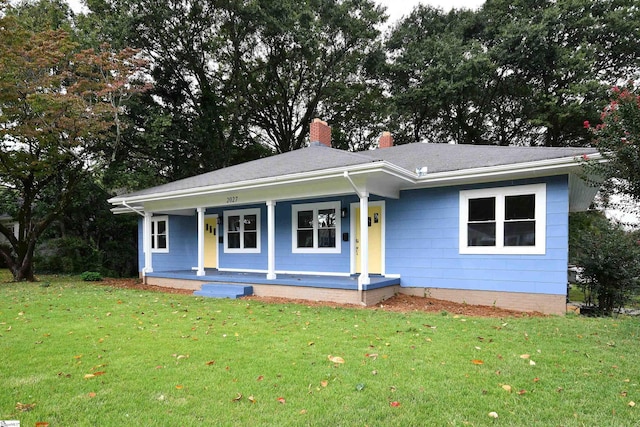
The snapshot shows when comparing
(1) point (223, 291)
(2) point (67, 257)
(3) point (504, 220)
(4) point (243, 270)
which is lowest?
(2) point (67, 257)

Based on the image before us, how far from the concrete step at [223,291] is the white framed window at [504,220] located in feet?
17.1

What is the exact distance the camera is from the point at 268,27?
55.0 feet

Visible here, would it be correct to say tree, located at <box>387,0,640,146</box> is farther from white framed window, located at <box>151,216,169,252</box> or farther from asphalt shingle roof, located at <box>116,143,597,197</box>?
white framed window, located at <box>151,216,169,252</box>

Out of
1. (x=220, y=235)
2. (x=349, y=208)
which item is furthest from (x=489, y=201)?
(x=220, y=235)

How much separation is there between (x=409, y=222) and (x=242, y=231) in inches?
216

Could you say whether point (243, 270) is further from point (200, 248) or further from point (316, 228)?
point (316, 228)

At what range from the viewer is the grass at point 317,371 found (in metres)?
2.83

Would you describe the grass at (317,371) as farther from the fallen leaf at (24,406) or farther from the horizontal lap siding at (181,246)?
the horizontal lap siding at (181,246)

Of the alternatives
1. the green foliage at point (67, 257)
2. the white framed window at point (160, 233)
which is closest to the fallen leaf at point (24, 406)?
the white framed window at point (160, 233)

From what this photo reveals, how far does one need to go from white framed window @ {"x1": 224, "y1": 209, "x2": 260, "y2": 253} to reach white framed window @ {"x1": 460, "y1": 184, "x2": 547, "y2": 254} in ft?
20.0

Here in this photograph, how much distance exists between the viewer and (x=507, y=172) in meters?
7.12

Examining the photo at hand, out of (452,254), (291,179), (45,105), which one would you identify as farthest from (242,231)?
(45,105)

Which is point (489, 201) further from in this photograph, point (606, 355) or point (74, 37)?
point (74, 37)

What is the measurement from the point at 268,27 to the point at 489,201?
13582 mm
